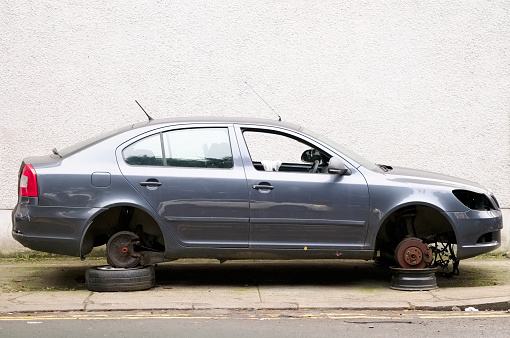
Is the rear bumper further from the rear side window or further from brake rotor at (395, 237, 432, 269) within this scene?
brake rotor at (395, 237, 432, 269)

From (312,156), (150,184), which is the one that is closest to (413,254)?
(312,156)

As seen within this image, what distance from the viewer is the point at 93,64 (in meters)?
10.1

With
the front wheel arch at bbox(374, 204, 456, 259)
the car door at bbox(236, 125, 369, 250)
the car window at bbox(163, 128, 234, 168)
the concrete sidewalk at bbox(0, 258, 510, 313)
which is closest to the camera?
the concrete sidewalk at bbox(0, 258, 510, 313)

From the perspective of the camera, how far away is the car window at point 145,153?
25.9 feet

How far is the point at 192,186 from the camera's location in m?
7.78

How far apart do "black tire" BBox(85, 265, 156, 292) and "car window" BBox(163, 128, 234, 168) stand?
3.69ft

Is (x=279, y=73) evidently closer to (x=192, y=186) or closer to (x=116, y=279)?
(x=192, y=186)

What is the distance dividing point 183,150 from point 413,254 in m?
2.51

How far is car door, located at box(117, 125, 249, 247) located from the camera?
7773 mm

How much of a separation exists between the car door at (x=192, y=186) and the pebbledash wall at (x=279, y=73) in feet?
7.62

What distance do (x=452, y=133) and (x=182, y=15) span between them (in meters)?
3.79

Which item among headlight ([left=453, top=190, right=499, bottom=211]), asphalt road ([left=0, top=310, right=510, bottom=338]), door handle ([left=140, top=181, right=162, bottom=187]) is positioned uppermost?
door handle ([left=140, top=181, right=162, bottom=187])

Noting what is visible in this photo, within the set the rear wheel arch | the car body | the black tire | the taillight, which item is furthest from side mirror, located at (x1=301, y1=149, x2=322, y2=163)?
the taillight

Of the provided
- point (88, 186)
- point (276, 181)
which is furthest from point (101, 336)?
point (276, 181)
